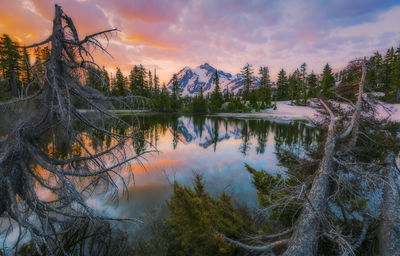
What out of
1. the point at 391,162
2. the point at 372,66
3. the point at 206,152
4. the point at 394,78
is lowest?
the point at 206,152

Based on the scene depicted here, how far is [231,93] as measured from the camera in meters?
57.2

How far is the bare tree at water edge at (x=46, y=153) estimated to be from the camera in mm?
2486

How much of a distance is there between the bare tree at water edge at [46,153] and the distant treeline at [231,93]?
23 cm

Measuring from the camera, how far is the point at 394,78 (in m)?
32.2

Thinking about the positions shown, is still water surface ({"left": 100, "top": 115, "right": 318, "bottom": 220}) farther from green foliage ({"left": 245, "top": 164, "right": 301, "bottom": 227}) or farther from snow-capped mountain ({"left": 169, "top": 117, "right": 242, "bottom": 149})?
green foliage ({"left": 245, "top": 164, "right": 301, "bottom": 227})

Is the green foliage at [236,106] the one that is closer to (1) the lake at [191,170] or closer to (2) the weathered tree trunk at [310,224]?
(1) the lake at [191,170]

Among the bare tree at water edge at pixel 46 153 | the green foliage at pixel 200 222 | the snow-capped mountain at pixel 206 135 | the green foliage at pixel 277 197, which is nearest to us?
the bare tree at water edge at pixel 46 153

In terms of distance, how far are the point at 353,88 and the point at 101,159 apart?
10.4 m

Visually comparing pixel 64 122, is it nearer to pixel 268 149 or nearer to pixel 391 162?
pixel 391 162

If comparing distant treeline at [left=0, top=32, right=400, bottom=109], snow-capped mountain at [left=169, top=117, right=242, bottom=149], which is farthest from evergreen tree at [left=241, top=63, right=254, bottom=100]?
snow-capped mountain at [left=169, top=117, right=242, bottom=149]

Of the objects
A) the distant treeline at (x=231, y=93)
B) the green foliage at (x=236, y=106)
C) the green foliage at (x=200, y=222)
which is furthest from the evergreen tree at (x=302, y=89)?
the green foliage at (x=200, y=222)

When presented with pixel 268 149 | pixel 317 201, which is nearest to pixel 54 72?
pixel 317 201

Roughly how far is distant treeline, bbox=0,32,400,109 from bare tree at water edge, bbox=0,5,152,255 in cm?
23

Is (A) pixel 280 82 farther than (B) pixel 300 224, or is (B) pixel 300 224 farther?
(A) pixel 280 82
